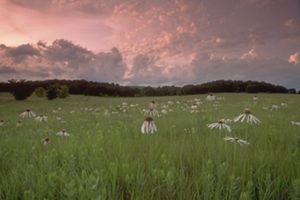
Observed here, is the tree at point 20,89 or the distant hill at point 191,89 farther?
the distant hill at point 191,89

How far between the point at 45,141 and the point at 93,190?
10.3 feet

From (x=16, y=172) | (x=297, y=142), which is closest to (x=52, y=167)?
(x=16, y=172)

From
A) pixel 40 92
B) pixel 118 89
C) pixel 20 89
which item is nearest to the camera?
pixel 20 89

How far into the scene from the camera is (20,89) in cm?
4312

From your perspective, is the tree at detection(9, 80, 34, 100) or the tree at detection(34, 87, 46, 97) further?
the tree at detection(34, 87, 46, 97)

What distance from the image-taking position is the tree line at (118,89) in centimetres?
4433

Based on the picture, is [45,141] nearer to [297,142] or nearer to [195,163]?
[195,163]

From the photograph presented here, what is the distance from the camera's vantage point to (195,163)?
11.0ft

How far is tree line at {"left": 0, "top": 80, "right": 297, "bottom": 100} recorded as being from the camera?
4433 cm

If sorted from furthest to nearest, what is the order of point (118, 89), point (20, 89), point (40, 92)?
point (118, 89) → point (40, 92) → point (20, 89)

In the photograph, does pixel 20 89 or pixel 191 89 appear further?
pixel 191 89

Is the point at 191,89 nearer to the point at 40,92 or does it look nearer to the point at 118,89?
the point at 118,89

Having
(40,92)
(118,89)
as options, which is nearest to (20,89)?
(40,92)

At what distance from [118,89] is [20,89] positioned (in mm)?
23597
